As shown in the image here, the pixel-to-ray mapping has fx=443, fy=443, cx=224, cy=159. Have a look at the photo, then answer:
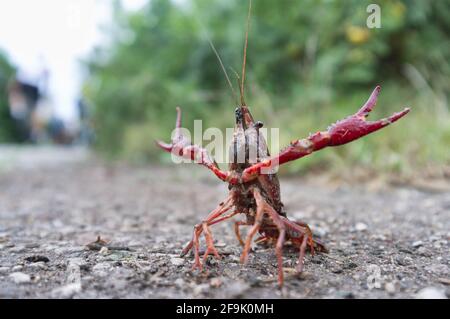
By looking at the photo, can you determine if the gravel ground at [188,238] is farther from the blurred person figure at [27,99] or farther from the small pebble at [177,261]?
the blurred person figure at [27,99]

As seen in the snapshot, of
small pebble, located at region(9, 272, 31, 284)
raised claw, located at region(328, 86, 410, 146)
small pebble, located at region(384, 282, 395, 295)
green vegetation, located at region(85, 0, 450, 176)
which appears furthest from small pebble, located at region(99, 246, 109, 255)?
green vegetation, located at region(85, 0, 450, 176)

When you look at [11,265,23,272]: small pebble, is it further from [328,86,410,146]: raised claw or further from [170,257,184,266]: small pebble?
[328,86,410,146]: raised claw

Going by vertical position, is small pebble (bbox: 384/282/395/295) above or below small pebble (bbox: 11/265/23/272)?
below

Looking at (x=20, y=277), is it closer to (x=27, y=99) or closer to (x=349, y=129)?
(x=349, y=129)

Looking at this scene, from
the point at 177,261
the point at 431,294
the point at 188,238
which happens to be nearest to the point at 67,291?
the point at 177,261

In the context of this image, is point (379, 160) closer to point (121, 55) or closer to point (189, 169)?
point (189, 169)

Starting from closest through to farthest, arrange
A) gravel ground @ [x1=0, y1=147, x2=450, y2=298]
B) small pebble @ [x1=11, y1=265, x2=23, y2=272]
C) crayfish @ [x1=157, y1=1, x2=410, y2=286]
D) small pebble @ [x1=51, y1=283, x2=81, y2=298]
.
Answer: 1. small pebble @ [x1=51, y1=283, x2=81, y2=298]
2. gravel ground @ [x1=0, y1=147, x2=450, y2=298]
3. crayfish @ [x1=157, y1=1, x2=410, y2=286]
4. small pebble @ [x1=11, y1=265, x2=23, y2=272]

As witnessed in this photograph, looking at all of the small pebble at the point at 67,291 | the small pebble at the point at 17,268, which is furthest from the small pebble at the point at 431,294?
the small pebble at the point at 17,268
